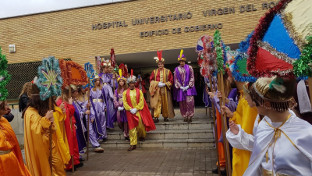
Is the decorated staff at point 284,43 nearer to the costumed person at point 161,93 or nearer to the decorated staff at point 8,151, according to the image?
the decorated staff at point 8,151

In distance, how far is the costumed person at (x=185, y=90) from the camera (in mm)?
8055

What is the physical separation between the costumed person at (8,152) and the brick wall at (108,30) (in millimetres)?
8741

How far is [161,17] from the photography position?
1146 centimetres

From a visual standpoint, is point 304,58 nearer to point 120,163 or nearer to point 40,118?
point 40,118

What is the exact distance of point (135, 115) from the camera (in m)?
7.22

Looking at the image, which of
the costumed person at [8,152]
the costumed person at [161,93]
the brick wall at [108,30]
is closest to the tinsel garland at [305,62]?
the costumed person at [8,152]

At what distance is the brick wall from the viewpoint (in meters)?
10.9

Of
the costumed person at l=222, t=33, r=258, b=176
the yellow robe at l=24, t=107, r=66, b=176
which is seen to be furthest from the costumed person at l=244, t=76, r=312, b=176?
the yellow robe at l=24, t=107, r=66, b=176

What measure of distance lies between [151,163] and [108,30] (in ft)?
27.1

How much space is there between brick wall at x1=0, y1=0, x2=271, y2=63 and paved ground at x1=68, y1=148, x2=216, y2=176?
243 inches

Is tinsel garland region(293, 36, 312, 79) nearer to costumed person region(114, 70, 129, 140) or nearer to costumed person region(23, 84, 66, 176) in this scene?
costumed person region(23, 84, 66, 176)

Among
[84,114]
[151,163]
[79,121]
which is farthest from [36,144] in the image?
[84,114]

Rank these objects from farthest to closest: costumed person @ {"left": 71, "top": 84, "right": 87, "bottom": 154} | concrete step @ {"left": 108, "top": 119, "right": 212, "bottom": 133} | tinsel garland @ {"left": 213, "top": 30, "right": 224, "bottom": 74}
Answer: concrete step @ {"left": 108, "top": 119, "right": 212, "bottom": 133}, costumed person @ {"left": 71, "top": 84, "right": 87, "bottom": 154}, tinsel garland @ {"left": 213, "top": 30, "right": 224, "bottom": 74}

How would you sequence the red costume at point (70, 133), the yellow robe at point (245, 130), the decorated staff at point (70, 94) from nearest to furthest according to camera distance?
the yellow robe at point (245, 130) < the decorated staff at point (70, 94) < the red costume at point (70, 133)
